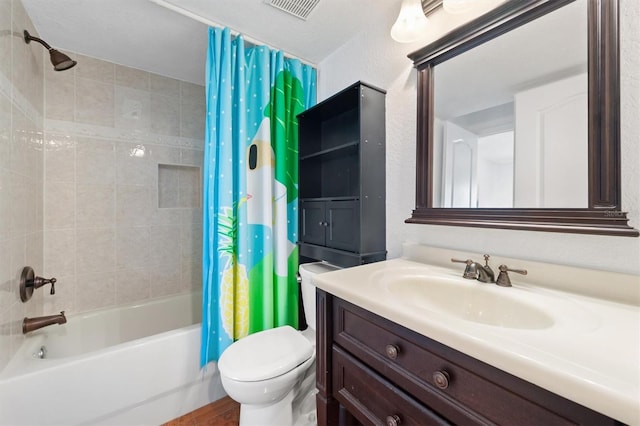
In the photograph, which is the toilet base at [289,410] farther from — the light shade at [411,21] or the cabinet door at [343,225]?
the light shade at [411,21]

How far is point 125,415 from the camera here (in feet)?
4.33

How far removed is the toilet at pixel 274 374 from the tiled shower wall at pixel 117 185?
1254 mm

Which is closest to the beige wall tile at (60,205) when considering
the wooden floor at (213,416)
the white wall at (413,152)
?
the wooden floor at (213,416)

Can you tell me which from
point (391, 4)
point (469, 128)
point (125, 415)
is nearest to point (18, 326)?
point (125, 415)

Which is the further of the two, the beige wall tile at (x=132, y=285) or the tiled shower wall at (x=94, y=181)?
the beige wall tile at (x=132, y=285)

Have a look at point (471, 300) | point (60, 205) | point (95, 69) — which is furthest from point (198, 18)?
point (471, 300)

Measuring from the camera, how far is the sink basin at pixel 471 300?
0.73 m

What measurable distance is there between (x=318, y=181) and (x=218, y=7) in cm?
109

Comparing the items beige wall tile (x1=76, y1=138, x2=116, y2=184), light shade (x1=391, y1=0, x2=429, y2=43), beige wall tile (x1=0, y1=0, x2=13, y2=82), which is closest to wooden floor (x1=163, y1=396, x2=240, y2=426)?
beige wall tile (x1=76, y1=138, x2=116, y2=184)

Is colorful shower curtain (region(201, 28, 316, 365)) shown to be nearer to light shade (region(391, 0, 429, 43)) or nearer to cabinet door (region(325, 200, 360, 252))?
cabinet door (region(325, 200, 360, 252))

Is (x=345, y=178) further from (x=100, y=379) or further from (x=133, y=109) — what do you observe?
(x=133, y=109)

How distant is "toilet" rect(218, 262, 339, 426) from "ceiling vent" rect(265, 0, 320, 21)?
1419 millimetres

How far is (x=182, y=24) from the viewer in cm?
150

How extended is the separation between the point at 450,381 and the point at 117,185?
2.37 m
